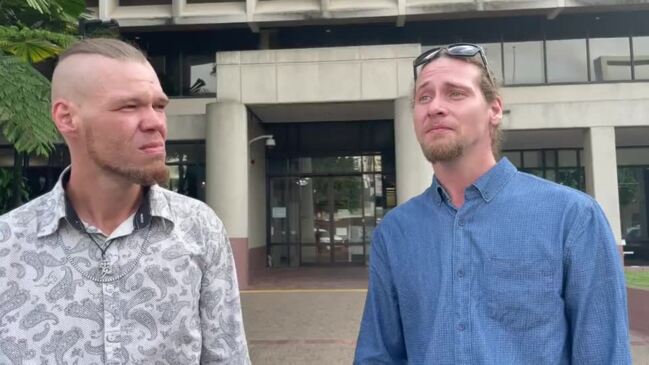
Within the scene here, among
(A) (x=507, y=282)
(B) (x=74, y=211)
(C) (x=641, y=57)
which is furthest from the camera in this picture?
(C) (x=641, y=57)

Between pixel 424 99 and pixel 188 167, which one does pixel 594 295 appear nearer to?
pixel 424 99

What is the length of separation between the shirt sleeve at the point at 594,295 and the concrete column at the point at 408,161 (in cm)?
1313

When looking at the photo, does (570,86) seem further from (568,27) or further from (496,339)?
(496,339)

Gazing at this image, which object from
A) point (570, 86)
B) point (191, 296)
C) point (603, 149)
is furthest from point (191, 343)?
point (570, 86)

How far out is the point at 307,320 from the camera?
1039cm

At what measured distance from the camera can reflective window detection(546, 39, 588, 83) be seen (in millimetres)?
18484

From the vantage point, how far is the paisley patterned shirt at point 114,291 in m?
1.66

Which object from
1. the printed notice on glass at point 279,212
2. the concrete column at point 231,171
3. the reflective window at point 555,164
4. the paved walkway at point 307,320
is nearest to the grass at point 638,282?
the paved walkway at point 307,320

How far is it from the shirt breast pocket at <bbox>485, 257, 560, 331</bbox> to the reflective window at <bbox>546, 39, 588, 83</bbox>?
706 inches

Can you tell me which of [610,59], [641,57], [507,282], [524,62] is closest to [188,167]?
[524,62]

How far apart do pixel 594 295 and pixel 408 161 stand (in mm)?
13368

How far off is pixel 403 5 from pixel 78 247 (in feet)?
55.4

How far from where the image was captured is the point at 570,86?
17.7 meters

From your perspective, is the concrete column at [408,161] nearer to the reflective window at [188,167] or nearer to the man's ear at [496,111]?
the reflective window at [188,167]
